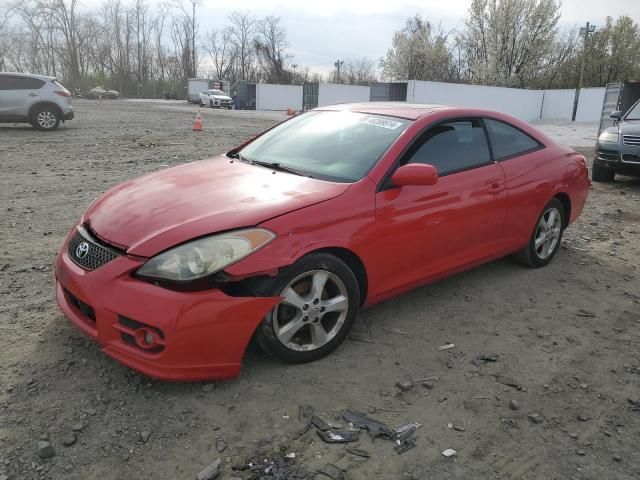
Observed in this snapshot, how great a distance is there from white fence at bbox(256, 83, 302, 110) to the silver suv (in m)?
34.7

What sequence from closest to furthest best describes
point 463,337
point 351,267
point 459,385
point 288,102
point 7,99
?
point 459,385 → point 351,267 → point 463,337 → point 7,99 → point 288,102

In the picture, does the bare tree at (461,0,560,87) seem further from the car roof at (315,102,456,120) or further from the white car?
the car roof at (315,102,456,120)

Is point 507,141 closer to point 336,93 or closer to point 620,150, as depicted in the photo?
point 620,150

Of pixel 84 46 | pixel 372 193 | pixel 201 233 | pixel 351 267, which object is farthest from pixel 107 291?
pixel 84 46

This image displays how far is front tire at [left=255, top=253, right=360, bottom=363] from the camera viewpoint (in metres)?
2.87

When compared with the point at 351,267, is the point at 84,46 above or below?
above

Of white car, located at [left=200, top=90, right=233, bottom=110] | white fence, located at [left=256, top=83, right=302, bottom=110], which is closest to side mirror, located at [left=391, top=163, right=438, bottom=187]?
white car, located at [left=200, top=90, right=233, bottom=110]

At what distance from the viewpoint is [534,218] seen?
4.61m

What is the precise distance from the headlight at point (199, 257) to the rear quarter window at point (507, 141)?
2483mm

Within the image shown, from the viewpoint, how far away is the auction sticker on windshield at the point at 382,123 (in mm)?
3760

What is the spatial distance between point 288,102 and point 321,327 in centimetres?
4855

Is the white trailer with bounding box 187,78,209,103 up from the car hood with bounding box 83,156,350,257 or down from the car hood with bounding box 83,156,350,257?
up

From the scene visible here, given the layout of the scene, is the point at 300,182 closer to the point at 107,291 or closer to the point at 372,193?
the point at 372,193

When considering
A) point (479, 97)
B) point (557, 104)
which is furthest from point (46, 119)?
point (557, 104)
